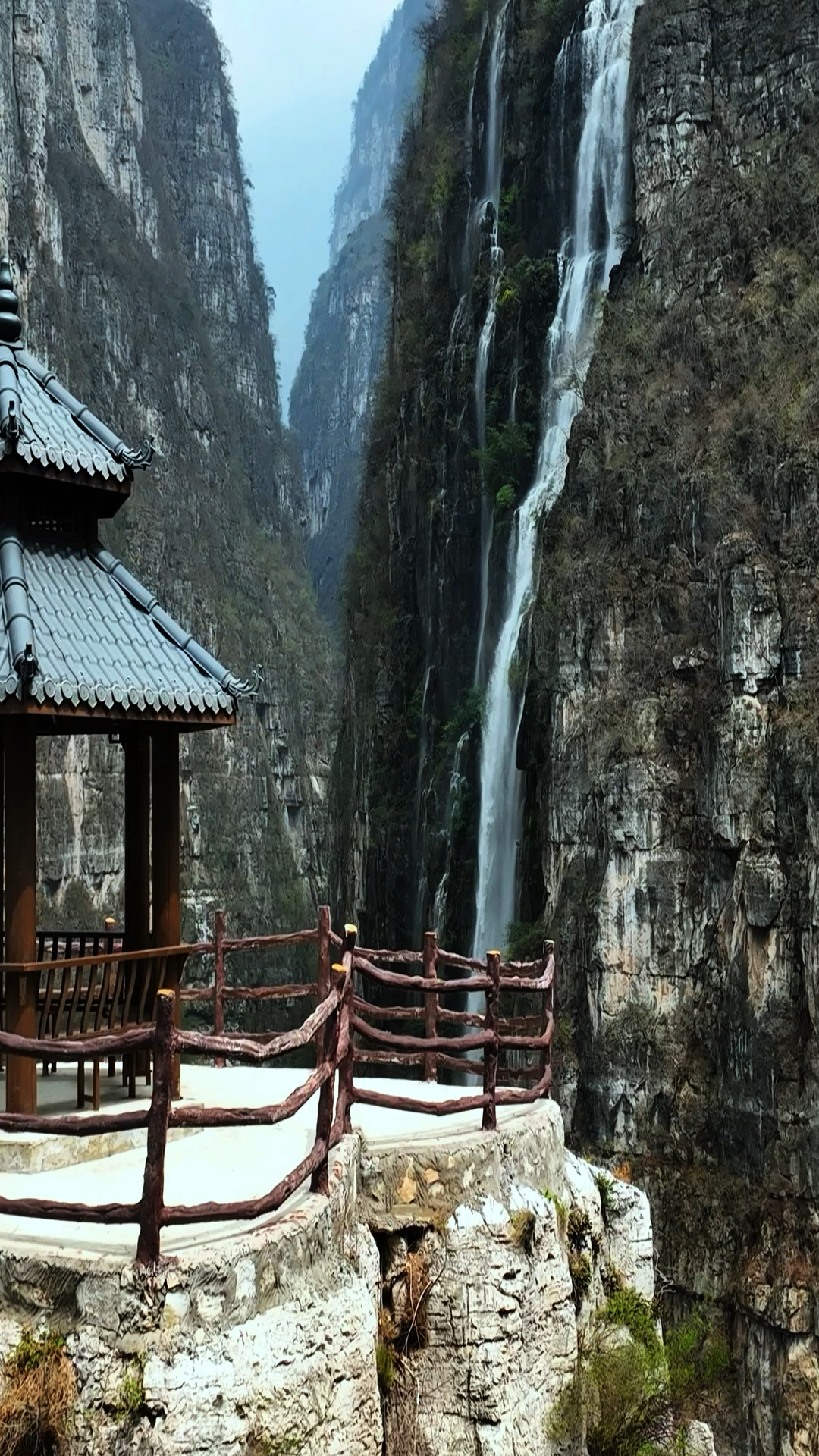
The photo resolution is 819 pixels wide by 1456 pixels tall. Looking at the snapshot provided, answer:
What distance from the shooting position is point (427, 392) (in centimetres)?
4191

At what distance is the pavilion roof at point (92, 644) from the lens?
909 centimetres

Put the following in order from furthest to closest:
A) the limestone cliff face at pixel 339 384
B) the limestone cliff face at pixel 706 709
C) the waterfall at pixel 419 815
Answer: the limestone cliff face at pixel 339 384, the waterfall at pixel 419 815, the limestone cliff face at pixel 706 709

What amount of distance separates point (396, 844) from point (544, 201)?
643 inches

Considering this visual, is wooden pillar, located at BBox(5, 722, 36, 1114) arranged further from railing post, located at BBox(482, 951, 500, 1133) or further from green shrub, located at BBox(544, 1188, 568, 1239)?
green shrub, located at BBox(544, 1188, 568, 1239)

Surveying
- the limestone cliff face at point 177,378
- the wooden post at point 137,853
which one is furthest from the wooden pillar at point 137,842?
the limestone cliff face at point 177,378

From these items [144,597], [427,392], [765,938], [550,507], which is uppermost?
[427,392]

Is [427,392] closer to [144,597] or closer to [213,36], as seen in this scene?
[144,597]

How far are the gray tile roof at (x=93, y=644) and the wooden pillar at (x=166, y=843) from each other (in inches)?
19.0

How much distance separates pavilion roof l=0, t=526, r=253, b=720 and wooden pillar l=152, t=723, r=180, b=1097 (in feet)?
1.59

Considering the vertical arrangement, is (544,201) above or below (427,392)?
above

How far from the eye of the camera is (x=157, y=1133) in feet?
21.5

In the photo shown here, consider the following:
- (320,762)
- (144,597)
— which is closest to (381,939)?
(144,597)

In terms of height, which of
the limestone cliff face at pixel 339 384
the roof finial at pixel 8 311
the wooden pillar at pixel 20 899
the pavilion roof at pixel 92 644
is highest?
the limestone cliff face at pixel 339 384

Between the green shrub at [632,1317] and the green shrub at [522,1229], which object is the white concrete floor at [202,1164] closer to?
the green shrub at [522,1229]
